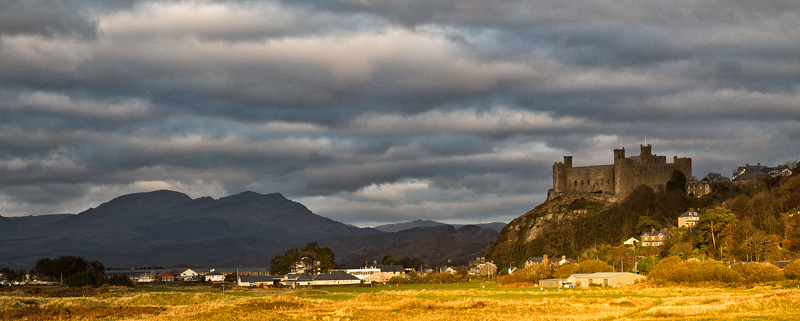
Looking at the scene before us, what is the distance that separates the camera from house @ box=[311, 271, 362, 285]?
14175cm

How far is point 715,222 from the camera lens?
121 metres

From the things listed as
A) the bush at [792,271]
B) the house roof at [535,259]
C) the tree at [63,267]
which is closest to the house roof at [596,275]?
the bush at [792,271]

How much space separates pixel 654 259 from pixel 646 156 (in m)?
54.2

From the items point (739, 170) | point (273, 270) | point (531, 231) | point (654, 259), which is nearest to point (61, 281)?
point (273, 270)

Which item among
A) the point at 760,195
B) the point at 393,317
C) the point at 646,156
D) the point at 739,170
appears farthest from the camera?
the point at 739,170

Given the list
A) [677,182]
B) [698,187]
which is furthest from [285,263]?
[698,187]

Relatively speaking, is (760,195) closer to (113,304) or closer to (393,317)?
(393,317)

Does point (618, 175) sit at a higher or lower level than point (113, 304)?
higher

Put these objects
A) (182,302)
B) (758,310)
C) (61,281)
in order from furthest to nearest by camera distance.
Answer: (61,281), (182,302), (758,310)

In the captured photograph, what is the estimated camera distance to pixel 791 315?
44156 millimetres

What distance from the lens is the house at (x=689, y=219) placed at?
13800cm

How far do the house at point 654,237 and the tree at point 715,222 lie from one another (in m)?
11.4

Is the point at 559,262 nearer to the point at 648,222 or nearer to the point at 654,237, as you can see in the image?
the point at 654,237

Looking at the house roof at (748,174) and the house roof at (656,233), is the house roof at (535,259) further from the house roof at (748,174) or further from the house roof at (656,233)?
the house roof at (748,174)
